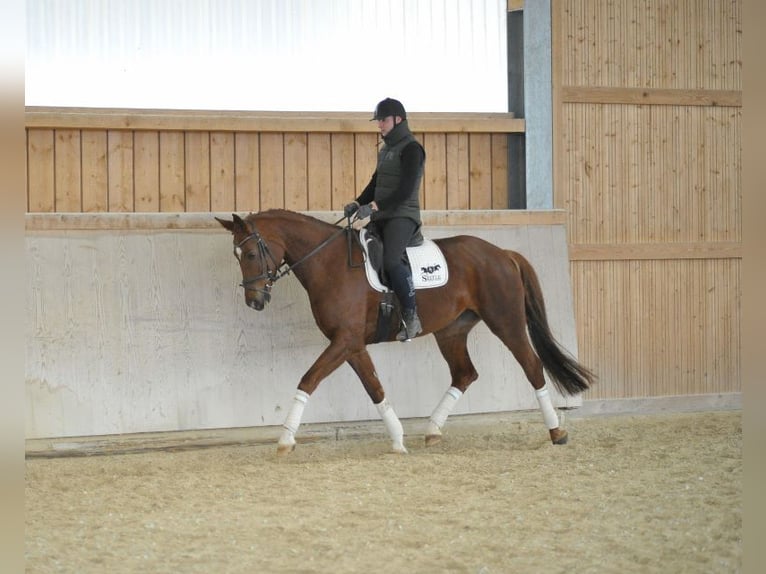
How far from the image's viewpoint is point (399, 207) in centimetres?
613

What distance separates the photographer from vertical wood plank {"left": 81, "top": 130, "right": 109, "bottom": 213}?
7016mm

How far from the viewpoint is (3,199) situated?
4.19 feet

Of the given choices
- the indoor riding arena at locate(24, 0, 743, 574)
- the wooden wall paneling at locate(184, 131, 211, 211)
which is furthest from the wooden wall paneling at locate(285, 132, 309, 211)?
the wooden wall paneling at locate(184, 131, 211, 211)

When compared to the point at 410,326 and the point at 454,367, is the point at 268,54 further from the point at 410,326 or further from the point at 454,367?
the point at 454,367

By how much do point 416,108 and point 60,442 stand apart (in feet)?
11.9

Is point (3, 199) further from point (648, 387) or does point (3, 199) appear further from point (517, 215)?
point (648, 387)

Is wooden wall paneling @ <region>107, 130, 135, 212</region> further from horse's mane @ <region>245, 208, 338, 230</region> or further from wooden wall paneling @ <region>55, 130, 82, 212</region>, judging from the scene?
horse's mane @ <region>245, 208, 338, 230</region>

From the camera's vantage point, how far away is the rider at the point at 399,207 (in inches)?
240

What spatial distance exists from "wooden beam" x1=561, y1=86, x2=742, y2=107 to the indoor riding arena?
0.7 inches

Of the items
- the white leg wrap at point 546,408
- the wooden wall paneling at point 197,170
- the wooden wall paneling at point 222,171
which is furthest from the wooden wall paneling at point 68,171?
the white leg wrap at point 546,408

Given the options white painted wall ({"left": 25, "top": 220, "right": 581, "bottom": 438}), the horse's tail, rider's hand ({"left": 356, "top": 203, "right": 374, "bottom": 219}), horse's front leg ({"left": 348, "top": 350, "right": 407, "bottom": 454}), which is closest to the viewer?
rider's hand ({"left": 356, "top": 203, "right": 374, "bottom": 219})

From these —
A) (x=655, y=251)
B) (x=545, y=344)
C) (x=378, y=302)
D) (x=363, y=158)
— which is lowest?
(x=545, y=344)

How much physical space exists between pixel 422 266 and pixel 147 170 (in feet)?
7.35

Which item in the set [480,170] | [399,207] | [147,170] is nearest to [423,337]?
[399,207]
